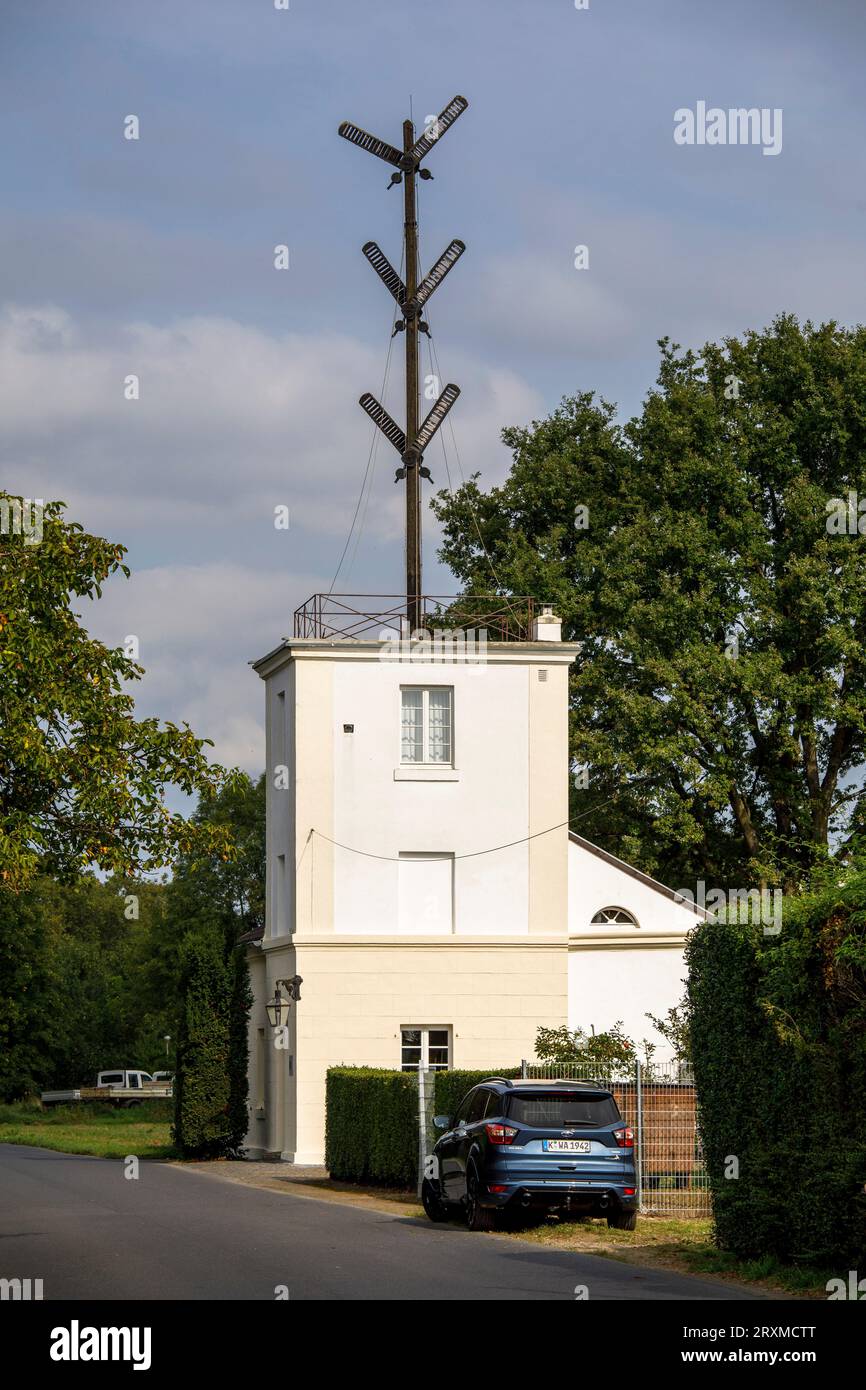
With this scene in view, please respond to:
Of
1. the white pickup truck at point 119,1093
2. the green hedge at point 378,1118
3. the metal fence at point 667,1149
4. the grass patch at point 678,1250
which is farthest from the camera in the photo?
the white pickup truck at point 119,1093

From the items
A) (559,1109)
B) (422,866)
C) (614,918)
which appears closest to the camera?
(559,1109)

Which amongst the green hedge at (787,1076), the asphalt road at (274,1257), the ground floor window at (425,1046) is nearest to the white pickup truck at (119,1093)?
the ground floor window at (425,1046)

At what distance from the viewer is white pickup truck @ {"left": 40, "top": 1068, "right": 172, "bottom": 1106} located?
267ft

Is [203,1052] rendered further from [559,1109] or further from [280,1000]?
[559,1109]

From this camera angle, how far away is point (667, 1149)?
22.2 meters

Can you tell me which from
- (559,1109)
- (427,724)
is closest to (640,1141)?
(559,1109)

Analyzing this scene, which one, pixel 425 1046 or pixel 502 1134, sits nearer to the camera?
pixel 502 1134

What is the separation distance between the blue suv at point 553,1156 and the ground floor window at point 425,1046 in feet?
58.4

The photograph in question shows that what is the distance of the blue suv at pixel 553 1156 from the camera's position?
779 inches

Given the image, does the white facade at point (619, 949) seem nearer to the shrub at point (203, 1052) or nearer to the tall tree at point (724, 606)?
the tall tree at point (724, 606)

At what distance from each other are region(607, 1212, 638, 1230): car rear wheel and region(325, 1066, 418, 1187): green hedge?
702cm

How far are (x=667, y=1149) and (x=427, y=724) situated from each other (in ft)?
58.4
